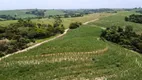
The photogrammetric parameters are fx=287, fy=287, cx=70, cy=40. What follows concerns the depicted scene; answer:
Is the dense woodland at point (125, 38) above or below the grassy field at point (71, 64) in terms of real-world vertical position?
below

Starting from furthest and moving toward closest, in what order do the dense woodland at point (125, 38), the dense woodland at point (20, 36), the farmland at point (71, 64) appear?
the dense woodland at point (125, 38)
the dense woodland at point (20, 36)
the farmland at point (71, 64)

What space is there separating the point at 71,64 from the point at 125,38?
40.3 meters

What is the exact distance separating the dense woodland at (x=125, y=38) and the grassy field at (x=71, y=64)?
69.8 ft

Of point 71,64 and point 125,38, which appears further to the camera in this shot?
point 125,38

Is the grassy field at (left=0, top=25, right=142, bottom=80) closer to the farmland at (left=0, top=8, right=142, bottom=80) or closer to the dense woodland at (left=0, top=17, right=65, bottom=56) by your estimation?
the farmland at (left=0, top=8, right=142, bottom=80)

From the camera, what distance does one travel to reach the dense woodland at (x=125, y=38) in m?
81.7

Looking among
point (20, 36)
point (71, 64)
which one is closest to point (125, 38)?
point (20, 36)

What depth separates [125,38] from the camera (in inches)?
3430

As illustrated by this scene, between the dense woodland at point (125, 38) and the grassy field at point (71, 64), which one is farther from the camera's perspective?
the dense woodland at point (125, 38)

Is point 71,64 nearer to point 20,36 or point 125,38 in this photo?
point 20,36

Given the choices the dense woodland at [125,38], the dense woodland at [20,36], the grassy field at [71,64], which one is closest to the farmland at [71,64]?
the grassy field at [71,64]

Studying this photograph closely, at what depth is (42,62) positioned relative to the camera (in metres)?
51.6

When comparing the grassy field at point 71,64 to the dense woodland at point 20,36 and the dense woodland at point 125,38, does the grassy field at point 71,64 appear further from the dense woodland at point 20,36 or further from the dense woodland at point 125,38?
the dense woodland at point 125,38

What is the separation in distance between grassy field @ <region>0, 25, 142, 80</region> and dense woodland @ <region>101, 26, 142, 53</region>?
69.8 feet
